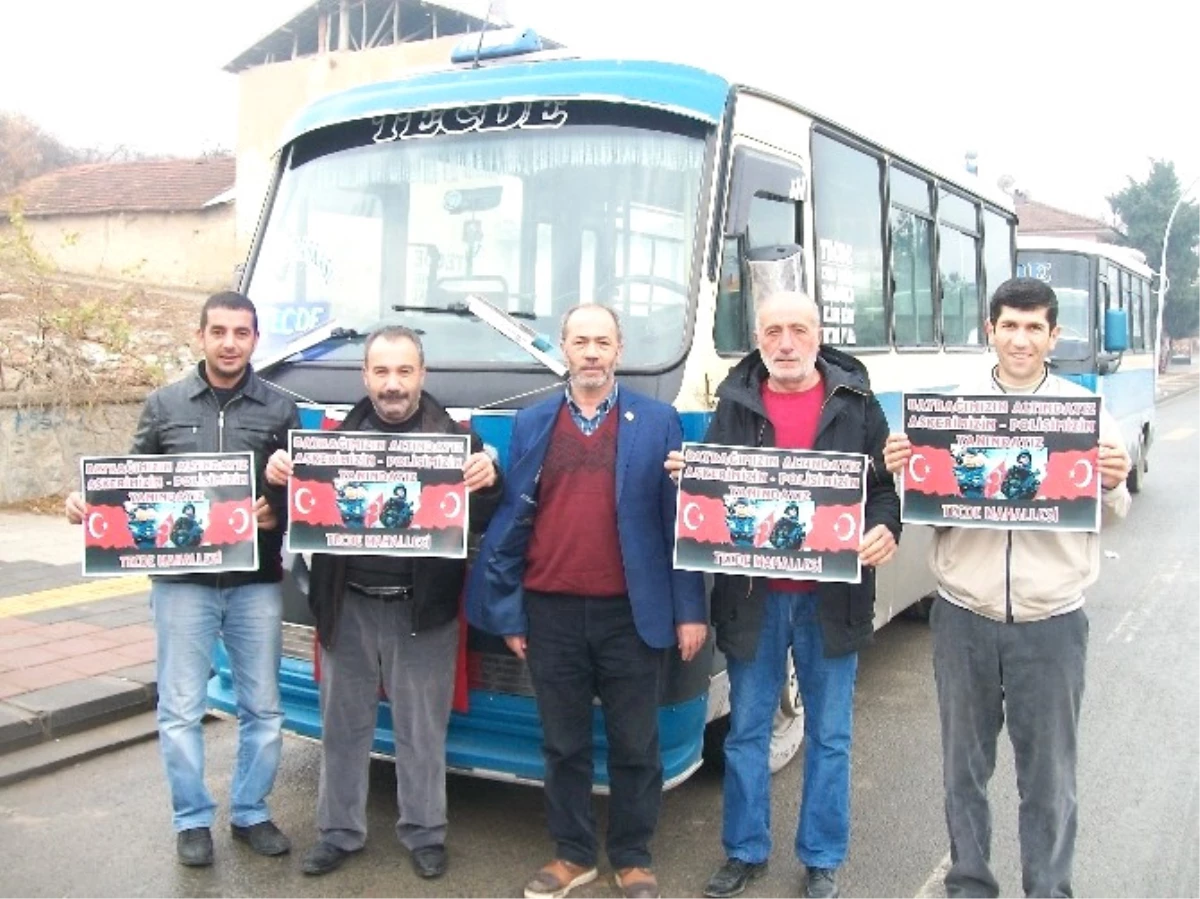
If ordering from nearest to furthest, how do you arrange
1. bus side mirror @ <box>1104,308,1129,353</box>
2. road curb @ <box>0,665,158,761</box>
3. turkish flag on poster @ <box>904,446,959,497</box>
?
turkish flag on poster @ <box>904,446,959,497</box> → road curb @ <box>0,665,158,761</box> → bus side mirror @ <box>1104,308,1129,353</box>

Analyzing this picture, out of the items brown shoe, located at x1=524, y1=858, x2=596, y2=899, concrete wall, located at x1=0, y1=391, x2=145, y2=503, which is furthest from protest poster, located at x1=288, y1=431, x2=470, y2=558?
concrete wall, located at x1=0, y1=391, x2=145, y2=503

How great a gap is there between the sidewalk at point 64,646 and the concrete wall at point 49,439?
1565 mm

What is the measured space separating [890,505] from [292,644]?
2.34 meters

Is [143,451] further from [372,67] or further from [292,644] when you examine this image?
[372,67]

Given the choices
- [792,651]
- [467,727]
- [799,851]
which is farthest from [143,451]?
[799,851]

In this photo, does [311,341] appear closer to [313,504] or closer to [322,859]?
[313,504]

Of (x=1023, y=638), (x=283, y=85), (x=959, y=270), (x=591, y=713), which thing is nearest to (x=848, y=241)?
(x=959, y=270)

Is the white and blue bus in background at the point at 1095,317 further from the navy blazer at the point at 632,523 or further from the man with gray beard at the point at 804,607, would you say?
the navy blazer at the point at 632,523

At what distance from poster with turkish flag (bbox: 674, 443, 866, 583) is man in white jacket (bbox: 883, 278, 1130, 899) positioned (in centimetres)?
21

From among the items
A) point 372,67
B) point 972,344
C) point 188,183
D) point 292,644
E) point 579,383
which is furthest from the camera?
point 188,183

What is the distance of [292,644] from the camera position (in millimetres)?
4641

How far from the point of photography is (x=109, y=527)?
13.5 ft

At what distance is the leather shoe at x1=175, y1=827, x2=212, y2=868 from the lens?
4438mm

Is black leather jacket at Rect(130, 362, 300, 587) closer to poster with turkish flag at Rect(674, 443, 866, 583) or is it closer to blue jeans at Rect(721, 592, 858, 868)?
poster with turkish flag at Rect(674, 443, 866, 583)
